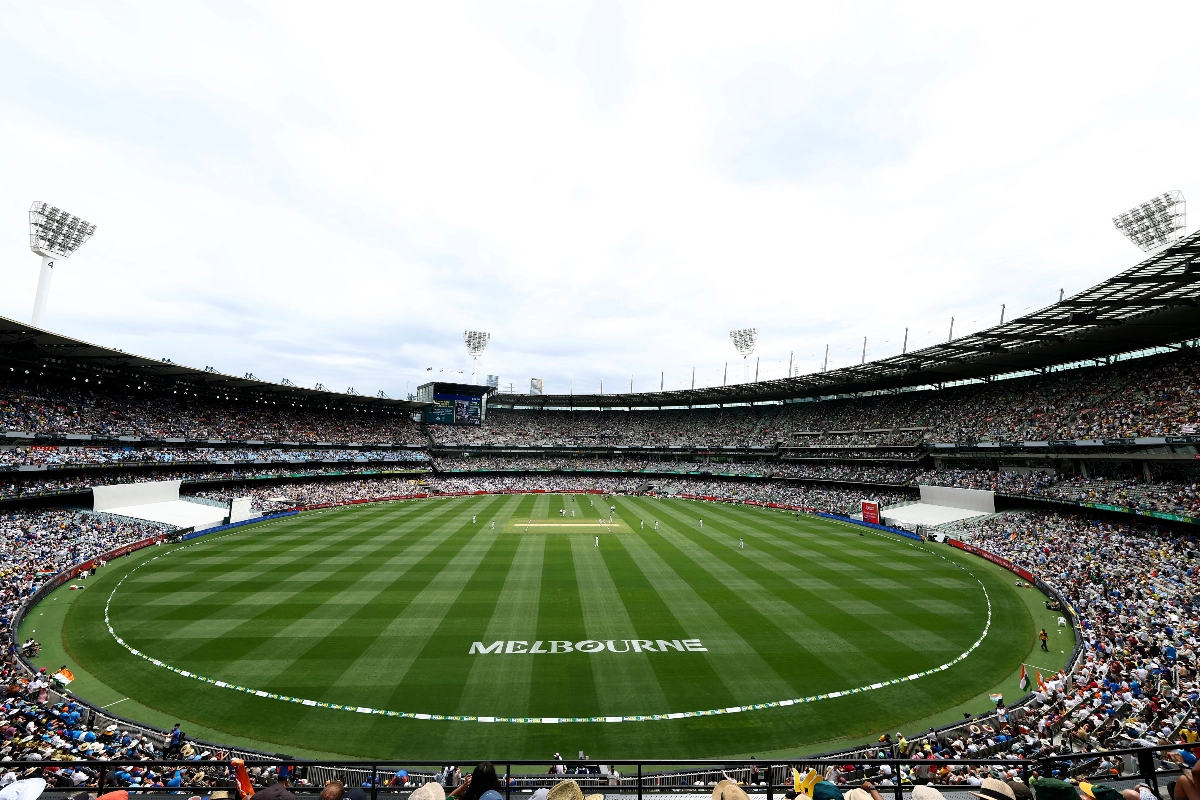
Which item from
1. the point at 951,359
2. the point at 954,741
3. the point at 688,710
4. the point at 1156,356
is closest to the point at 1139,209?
the point at 1156,356

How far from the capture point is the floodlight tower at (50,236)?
4209 centimetres

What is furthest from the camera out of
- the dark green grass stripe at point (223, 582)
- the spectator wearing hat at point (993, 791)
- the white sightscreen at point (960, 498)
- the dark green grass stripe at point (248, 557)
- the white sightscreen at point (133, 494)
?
the white sightscreen at point (960, 498)

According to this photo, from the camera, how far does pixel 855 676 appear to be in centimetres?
1841

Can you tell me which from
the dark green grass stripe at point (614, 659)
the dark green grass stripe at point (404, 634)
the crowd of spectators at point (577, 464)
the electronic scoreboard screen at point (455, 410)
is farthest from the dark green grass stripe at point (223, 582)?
the electronic scoreboard screen at point (455, 410)

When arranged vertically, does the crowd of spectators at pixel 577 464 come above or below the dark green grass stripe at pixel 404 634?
above

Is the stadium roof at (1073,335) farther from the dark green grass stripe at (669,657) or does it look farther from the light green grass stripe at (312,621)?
the light green grass stripe at (312,621)

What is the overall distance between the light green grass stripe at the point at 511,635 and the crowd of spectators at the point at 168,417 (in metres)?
40.0

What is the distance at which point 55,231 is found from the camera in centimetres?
4291

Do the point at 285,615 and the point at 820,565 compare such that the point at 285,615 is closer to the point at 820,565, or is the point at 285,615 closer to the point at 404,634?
the point at 404,634

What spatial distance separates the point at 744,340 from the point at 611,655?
2673 inches

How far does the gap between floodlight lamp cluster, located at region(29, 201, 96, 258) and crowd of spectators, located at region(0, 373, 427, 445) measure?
1104 centimetres

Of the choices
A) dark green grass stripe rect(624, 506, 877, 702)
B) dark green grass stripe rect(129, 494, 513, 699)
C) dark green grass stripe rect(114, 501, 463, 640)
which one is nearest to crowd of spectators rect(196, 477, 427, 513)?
dark green grass stripe rect(114, 501, 463, 640)

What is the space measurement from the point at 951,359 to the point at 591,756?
4714cm

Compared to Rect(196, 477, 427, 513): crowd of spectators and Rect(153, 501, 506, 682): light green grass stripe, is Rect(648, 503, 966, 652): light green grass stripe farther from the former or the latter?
Rect(196, 477, 427, 513): crowd of spectators
